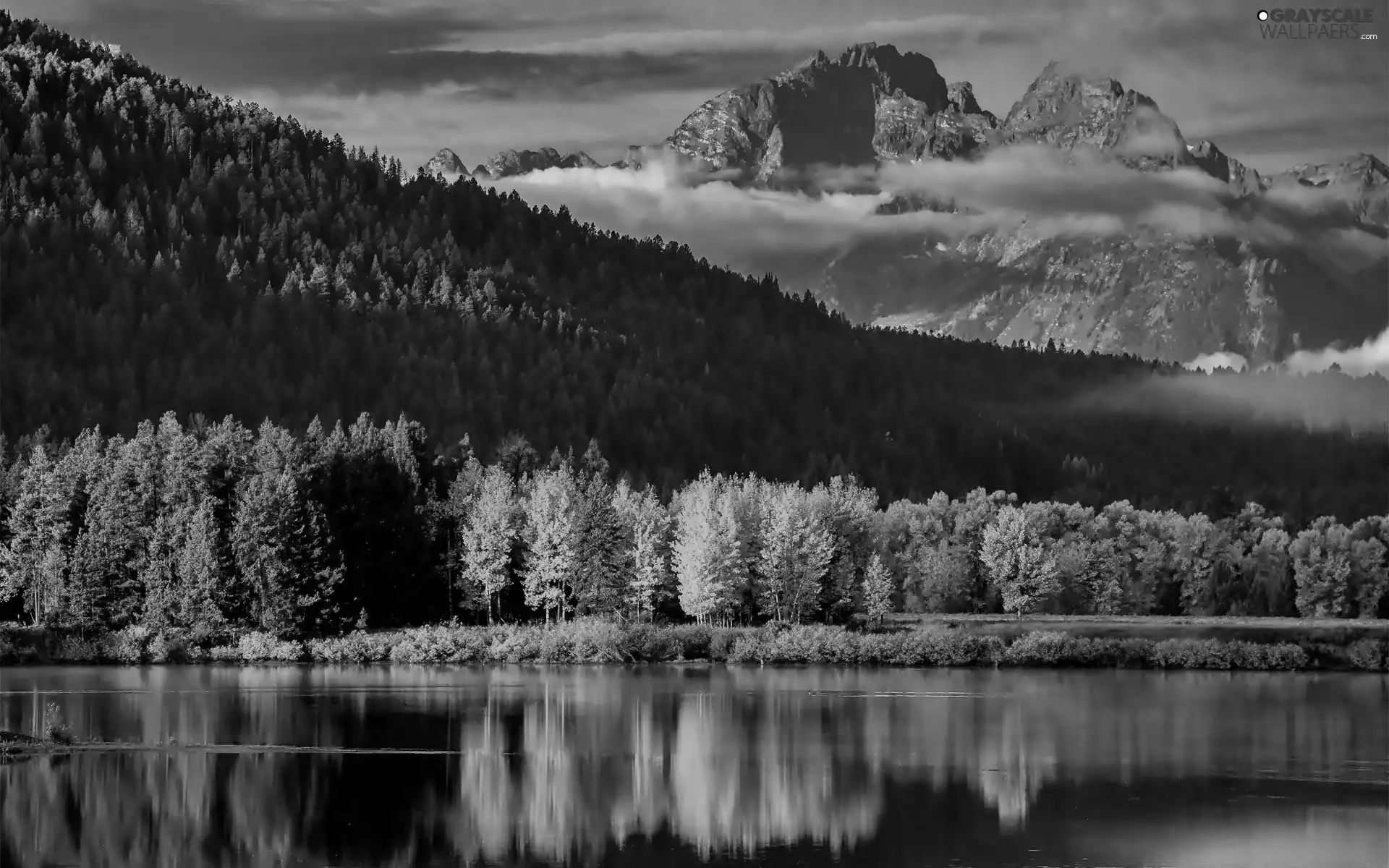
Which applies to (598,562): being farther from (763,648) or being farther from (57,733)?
(57,733)

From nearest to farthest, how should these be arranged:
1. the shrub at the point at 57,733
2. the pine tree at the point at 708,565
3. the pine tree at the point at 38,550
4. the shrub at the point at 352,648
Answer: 1. the shrub at the point at 57,733
2. the shrub at the point at 352,648
3. the pine tree at the point at 38,550
4. the pine tree at the point at 708,565

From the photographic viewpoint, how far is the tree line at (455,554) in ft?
350


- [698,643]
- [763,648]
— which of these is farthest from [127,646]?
[763,648]

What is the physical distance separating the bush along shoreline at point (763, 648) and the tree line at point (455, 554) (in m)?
2.05

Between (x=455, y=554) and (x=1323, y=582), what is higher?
(x=455, y=554)

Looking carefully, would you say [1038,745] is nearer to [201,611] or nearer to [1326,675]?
[1326,675]

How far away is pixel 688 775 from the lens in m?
61.8

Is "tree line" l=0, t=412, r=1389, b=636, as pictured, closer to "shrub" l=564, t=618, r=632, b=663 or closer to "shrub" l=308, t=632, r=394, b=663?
"shrub" l=308, t=632, r=394, b=663

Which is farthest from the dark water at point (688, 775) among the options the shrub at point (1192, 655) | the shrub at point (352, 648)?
the shrub at point (1192, 655)

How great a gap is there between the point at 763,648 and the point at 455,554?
74.8 feet

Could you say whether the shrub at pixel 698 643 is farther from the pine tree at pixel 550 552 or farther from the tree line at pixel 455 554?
the pine tree at pixel 550 552

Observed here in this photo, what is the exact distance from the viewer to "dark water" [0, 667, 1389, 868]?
4916 centimetres

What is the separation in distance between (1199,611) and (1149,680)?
2407 inches

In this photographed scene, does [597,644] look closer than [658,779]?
No
